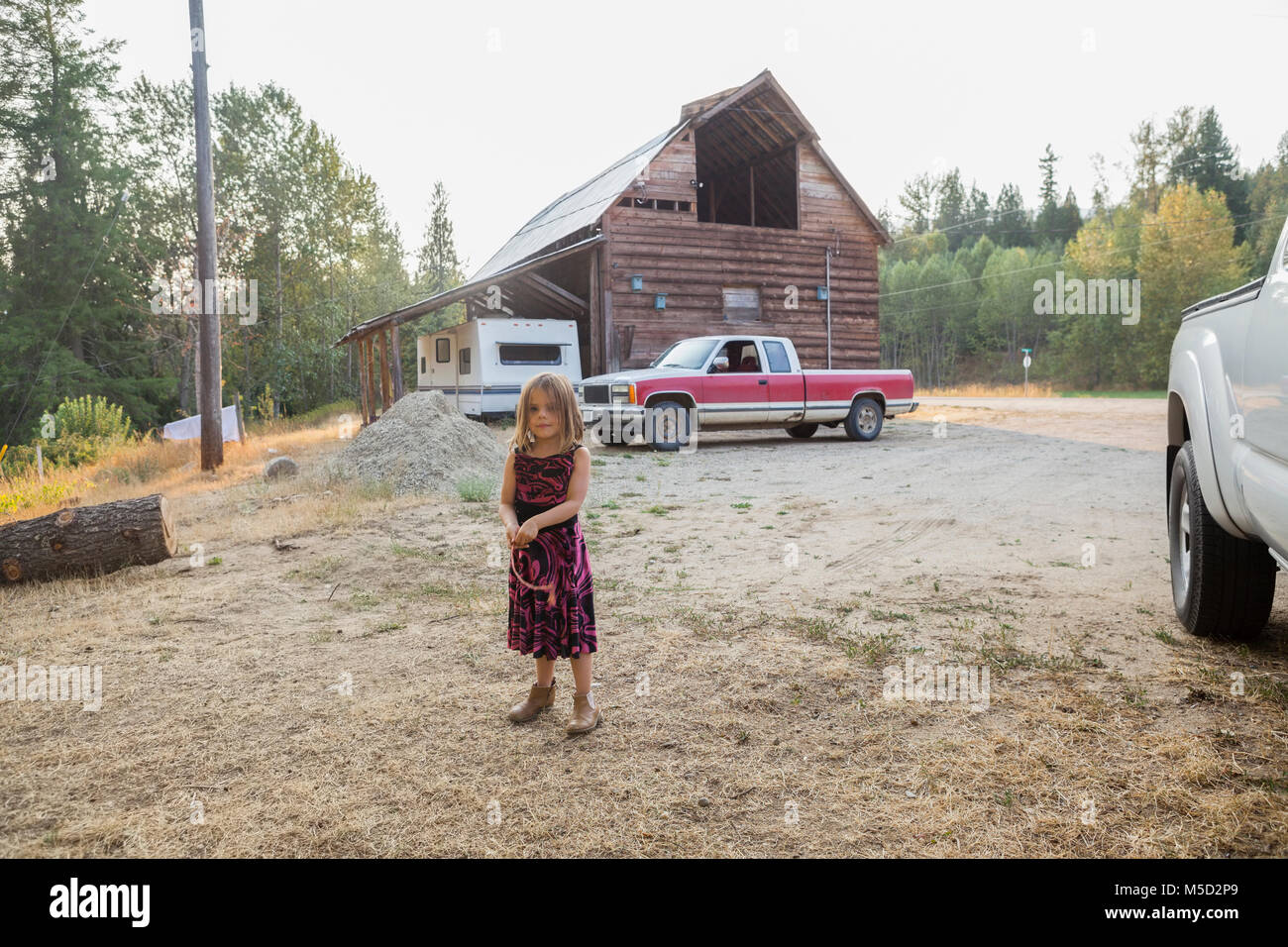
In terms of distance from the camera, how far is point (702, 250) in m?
20.6

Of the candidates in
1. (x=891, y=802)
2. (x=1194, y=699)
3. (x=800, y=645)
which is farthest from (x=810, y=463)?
(x=891, y=802)

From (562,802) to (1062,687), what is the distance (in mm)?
2401

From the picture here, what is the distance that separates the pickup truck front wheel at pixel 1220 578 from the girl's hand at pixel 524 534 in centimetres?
315

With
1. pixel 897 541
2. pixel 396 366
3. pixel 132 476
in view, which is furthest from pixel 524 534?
pixel 396 366

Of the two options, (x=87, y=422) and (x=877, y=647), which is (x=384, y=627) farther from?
(x=87, y=422)

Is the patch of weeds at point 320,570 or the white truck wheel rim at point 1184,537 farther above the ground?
the white truck wheel rim at point 1184,537

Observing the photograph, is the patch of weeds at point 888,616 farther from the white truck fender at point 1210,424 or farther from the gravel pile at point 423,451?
the gravel pile at point 423,451

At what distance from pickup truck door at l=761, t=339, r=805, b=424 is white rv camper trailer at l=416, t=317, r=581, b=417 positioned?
6.21m

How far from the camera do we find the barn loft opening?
20984mm

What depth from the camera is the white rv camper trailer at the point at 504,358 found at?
20125 mm

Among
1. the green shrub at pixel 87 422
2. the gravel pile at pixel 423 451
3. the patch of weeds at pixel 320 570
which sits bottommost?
the patch of weeds at pixel 320 570

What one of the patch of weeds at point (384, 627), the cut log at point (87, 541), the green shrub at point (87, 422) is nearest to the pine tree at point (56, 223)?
the green shrub at point (87, 422)

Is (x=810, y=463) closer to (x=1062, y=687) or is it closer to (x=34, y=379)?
(x=1062, y=687)

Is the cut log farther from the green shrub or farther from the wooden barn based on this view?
the green shrub
